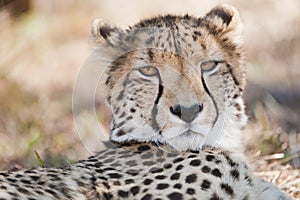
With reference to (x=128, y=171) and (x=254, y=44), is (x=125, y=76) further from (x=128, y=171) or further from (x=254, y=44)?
(x=254, y=44)

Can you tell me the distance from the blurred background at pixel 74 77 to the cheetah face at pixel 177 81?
0.33m

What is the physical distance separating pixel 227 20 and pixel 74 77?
140 inches

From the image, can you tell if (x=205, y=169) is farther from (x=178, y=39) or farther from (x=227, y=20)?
(x=227, y=20)

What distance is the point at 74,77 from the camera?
753cm

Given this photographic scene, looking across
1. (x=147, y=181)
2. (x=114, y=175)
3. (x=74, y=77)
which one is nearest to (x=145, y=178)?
(x=147, y=181)

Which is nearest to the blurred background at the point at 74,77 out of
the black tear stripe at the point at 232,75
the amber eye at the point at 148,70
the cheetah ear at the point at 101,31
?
the cheetah ear at the point at 101,31

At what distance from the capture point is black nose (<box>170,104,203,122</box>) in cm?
356

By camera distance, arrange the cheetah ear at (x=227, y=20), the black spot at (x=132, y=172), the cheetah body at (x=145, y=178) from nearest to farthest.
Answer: the cheetah body at (x=145, y=178), the black spot at (x=132, y=172), the cheetah ear at (x=227, y=20)

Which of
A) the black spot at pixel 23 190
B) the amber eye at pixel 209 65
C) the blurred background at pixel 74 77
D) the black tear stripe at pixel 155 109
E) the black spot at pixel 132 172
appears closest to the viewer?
the black spot at pixel 23 190

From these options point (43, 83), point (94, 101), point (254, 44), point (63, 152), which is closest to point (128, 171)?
point (63, 152)

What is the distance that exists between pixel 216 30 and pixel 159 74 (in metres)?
0.42

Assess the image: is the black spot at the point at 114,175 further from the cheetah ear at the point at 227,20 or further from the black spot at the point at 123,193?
the cheetah ear at the point at 227,20

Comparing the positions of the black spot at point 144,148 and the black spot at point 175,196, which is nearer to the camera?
the black spot at point 175,196

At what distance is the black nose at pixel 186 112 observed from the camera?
3562 millimetres
